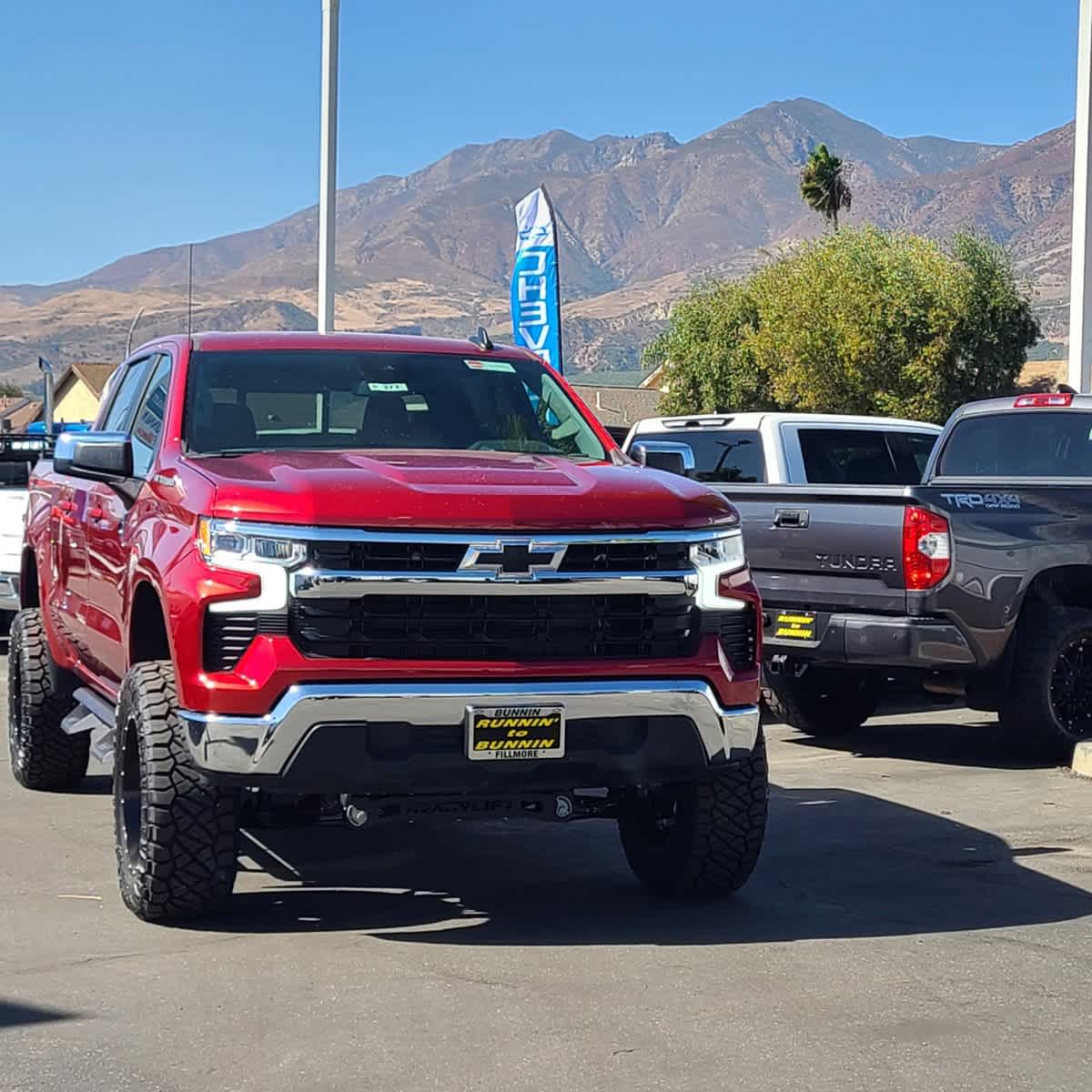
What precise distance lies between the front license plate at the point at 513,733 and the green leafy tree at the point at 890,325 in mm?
44567

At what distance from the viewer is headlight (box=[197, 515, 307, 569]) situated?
596cm

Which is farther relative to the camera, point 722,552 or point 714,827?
point 714,827

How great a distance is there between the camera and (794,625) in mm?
10547

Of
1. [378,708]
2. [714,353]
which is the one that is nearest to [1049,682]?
[378,708]

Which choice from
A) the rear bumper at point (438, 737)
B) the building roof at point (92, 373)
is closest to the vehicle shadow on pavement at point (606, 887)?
the rear bumper at point (438, 737)

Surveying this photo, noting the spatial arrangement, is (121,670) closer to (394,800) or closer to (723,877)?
(394,800)

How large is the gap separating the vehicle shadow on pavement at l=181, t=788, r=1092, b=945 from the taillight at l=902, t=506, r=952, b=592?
165 centimetres

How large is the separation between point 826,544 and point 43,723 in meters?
4.23

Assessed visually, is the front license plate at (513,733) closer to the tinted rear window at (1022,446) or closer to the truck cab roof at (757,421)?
the tinted rear window at (1022,446)

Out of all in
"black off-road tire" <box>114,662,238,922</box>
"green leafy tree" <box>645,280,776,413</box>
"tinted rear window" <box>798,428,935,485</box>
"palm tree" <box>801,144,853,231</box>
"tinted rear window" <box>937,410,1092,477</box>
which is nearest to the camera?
"black off-road tire" <box>114,662,238,922</box>

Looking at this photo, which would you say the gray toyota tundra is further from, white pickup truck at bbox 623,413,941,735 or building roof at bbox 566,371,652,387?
building roof at bbox 566,371,652,387

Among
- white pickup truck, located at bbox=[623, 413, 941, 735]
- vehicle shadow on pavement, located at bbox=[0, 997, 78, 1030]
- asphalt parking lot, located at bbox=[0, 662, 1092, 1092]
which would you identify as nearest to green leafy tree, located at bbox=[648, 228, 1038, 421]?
white pickup truck, located at bbox=[623, 413, 941, 735]

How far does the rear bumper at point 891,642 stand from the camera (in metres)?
10.0

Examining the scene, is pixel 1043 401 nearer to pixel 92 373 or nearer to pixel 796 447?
pixel 796 447
